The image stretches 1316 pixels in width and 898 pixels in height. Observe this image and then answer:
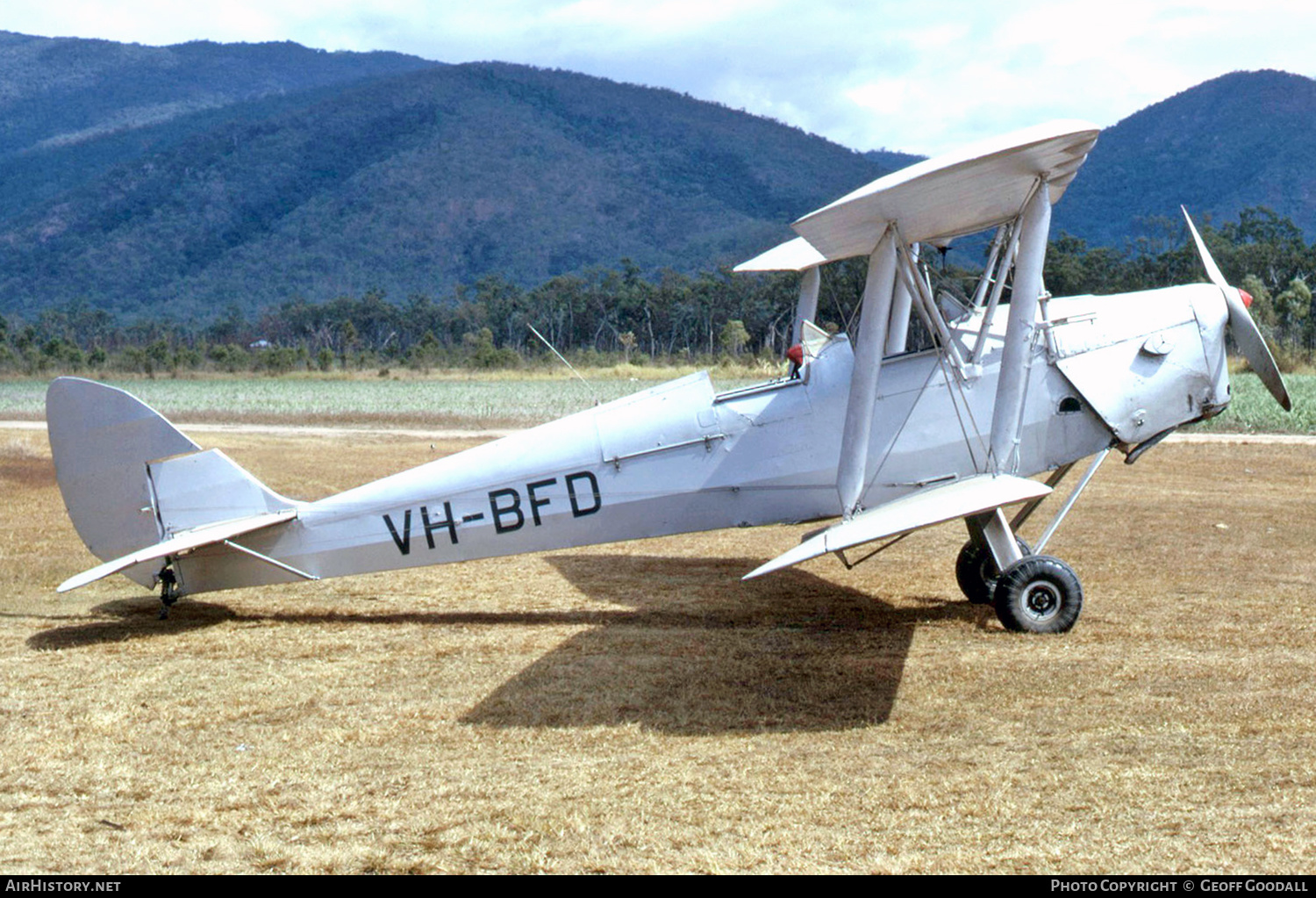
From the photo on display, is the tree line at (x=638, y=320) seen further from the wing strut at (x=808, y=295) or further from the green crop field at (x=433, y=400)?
the wing strut at (x=808, y=295)

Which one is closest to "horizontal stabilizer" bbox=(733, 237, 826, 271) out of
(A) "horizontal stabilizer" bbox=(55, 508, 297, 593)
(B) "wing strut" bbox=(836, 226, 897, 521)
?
(B) "wing strut" bbox=(836, 226, 897, 521)

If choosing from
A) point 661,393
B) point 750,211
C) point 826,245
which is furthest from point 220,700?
point 750,211

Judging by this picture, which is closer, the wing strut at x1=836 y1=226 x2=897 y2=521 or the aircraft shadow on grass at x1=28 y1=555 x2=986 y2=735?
the aircraft shadow on grass at x1=28 y1=555 x2=986 y2=735

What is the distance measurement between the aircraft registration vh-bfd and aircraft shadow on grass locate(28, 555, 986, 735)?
606 millimetres

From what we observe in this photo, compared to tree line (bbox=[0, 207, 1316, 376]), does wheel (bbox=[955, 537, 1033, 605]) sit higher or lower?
lower

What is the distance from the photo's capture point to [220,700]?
281 inches

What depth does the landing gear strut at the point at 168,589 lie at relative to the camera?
8977 mm

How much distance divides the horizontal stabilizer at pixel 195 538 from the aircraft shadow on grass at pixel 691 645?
724 millimetres

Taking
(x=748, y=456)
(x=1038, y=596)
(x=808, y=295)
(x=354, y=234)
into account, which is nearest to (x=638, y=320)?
(x=808, y=295)

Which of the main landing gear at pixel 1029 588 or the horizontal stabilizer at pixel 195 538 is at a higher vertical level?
the horizontal stabilizer at pixel 195 538

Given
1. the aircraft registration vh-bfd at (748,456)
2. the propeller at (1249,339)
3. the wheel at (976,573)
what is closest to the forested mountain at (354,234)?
the wheel at (976,573)

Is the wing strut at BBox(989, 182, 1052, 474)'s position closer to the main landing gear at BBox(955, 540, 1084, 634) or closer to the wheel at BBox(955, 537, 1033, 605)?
the main landing gear at BBox(955, 540, 1084, 634)

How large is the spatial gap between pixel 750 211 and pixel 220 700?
194 metres

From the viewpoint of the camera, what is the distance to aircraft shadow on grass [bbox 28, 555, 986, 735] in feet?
22.2
